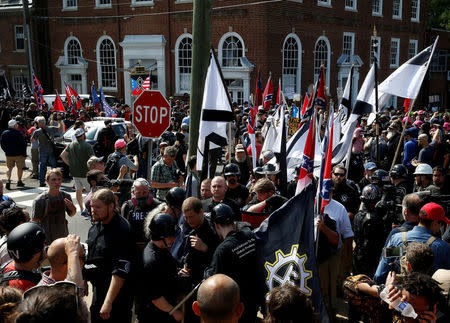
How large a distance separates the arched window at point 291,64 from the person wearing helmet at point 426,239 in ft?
77.0

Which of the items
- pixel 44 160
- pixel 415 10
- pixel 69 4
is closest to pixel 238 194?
pixel 44 160

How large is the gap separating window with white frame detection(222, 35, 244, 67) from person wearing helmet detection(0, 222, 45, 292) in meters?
23.9

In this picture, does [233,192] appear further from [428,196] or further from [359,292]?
[359,292]

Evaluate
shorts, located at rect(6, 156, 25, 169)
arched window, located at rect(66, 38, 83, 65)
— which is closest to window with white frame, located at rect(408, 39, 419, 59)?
arched window, located at rect(66, 38, 83, 65)

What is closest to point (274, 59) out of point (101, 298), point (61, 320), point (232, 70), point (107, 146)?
point (232, 70)

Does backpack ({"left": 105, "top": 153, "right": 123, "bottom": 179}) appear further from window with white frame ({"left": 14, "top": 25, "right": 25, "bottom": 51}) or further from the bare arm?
window with white frame ({"left": 14, "top": 25, "right": 25, "bottom": 51})

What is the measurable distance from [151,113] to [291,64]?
21823mm

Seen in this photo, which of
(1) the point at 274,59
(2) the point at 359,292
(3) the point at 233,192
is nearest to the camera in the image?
(2) the point at 359,292

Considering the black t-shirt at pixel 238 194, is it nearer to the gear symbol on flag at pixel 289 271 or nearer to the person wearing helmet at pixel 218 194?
Result: the person wearing helmet at pixel 218 194

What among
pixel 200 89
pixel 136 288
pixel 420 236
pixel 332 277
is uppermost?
pixel 200 89

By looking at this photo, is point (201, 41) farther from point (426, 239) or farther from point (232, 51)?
point (232, 51)

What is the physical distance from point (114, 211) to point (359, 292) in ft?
7.54

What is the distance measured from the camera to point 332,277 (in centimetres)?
512

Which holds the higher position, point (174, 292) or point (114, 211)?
point (114, 211)
